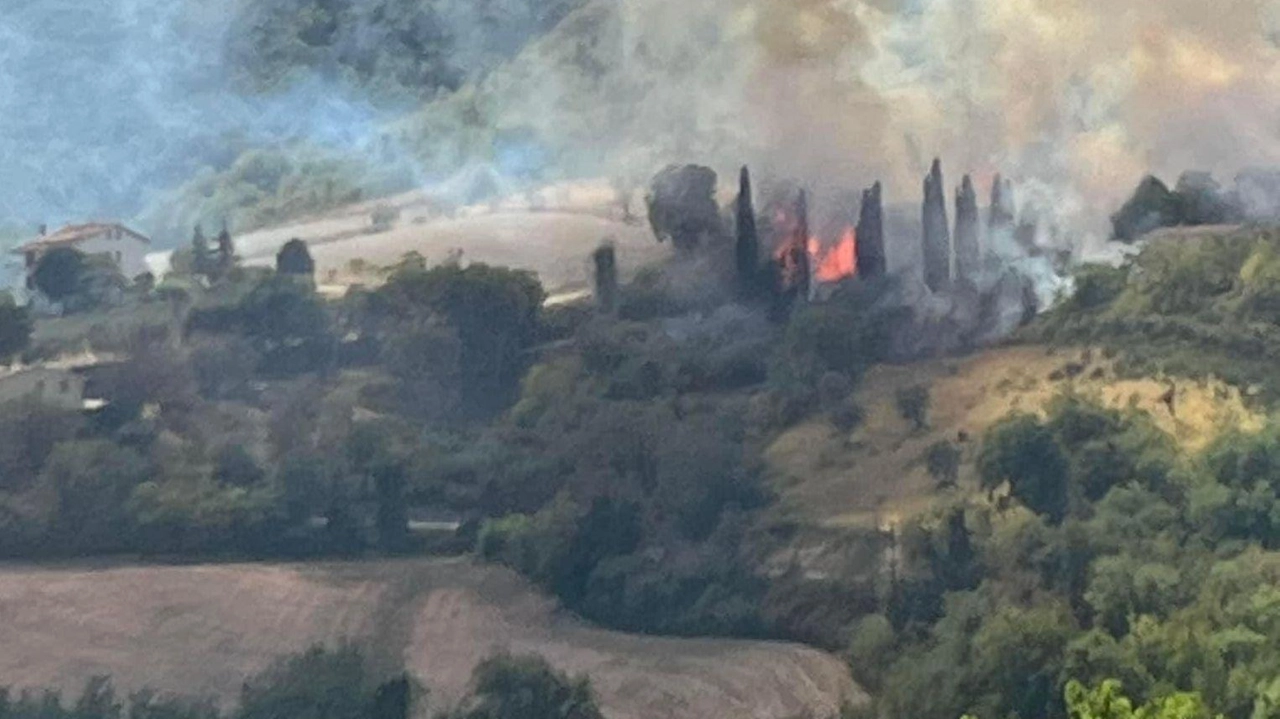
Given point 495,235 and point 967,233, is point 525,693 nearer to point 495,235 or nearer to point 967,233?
point 495,235

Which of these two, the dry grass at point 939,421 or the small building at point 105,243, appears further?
the small building at point 105,243

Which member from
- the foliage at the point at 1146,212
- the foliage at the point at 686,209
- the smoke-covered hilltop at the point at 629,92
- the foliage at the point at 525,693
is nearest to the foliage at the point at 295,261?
the smoke-covered hilltop at the point at 629,92

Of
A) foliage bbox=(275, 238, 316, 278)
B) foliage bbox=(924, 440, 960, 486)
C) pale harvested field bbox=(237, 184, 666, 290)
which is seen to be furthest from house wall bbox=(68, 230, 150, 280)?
foliage bbox=(924, 440, 960, 486)

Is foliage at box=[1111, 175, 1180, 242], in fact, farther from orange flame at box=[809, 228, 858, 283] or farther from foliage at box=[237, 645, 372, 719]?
foliage at box=[237, 645, 372, 719]

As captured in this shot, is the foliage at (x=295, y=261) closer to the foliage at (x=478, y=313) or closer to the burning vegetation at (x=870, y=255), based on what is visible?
the foliage at (x=478, y=313)

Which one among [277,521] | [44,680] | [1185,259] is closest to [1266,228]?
[1185,259]

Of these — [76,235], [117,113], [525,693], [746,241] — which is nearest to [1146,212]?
[746,241]
